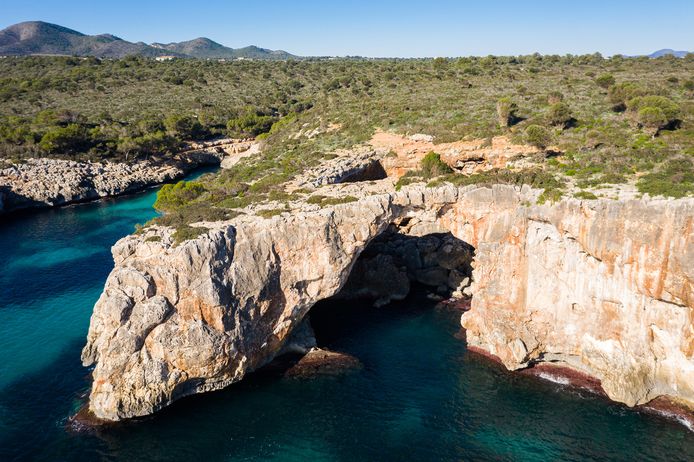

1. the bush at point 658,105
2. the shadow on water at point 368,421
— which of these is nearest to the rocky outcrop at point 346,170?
the shadow on water at point 368,421

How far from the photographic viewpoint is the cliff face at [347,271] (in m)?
22.3

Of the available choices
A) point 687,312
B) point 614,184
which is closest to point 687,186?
point 614,184

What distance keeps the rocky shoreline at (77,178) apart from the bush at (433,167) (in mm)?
51173

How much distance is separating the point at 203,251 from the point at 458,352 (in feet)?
51.3

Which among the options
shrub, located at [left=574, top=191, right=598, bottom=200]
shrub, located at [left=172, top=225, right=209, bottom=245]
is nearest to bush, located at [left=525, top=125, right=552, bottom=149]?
shrub, located at [left=574, top=191, right=598, bottom=200]

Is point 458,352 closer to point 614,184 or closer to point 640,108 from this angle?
point 614,184

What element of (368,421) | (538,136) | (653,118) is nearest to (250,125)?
(538,136)

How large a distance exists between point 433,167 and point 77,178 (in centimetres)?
5350

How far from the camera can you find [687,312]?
71.7 feet

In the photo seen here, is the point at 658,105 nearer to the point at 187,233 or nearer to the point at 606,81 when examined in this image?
the point at 606,81

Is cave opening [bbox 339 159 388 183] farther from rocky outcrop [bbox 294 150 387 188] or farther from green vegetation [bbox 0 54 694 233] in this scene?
green vegetation [bbox 0 54 694 233]

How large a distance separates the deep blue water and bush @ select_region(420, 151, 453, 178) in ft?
31.4

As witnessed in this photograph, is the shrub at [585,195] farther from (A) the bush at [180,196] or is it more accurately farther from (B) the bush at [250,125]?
(B) the bush at [250,125]

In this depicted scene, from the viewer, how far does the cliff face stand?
22.3m
